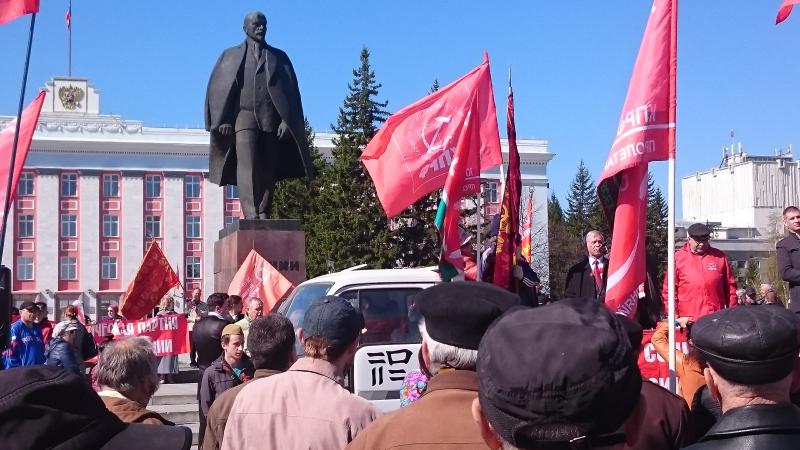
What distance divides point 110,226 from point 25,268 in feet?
22.0

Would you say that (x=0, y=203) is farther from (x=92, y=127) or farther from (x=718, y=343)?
(x=92, y=127)

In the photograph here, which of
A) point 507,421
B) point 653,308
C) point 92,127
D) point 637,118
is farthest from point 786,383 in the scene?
point 92,127

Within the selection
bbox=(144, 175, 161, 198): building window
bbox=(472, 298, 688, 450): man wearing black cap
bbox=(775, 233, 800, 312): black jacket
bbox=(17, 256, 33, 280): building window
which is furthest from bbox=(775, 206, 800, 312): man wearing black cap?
bbox=(144, 175, 161, 198): building window

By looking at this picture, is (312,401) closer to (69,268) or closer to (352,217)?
(352,217)

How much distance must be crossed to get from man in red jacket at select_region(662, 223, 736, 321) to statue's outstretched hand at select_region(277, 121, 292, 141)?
6.37 meters

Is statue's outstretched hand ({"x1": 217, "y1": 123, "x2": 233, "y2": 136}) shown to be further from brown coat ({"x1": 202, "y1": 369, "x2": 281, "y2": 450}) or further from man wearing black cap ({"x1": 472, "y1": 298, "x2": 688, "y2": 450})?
man wearing black cap ({"x1": 472, "y1": 298, "x2": 688, "y2": 450})

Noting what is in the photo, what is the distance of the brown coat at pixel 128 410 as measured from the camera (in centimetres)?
384

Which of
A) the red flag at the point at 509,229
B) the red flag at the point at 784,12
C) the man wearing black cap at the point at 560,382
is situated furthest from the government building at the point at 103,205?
the man wearing black cap at the point at 560,382

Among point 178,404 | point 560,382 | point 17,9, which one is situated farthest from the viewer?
point 178,404

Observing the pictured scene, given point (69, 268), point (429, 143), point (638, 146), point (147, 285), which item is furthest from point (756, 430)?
point (69, 268)

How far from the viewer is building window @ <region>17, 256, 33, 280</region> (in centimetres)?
7450

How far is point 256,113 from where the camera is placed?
1345 centimetres

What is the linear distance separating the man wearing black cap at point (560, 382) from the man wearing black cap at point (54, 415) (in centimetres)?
95

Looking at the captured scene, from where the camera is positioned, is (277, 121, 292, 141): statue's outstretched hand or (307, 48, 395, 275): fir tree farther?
(307, 48, 395, 275): fir tree
